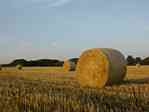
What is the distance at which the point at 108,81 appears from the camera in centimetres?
1105

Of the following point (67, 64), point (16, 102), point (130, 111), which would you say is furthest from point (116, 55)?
point (67, 64)

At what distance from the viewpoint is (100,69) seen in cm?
1139

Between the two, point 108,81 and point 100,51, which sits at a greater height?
point 100,51

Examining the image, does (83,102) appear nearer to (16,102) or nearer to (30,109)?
(30,109)

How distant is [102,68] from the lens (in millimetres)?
11273

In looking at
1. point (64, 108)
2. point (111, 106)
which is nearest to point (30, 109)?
point (64, 108)

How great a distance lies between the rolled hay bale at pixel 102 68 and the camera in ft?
36.3

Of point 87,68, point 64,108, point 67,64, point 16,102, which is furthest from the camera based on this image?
point 67,64

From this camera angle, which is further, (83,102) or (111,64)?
(111,64)

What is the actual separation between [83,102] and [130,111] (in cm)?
96

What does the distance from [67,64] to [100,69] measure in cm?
1205

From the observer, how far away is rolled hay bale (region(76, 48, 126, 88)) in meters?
11.1

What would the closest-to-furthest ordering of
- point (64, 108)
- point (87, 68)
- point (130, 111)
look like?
point (130, 111), point (64, 108), point (87, 68)

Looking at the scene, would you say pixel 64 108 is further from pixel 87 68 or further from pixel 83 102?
pixel 87 68
